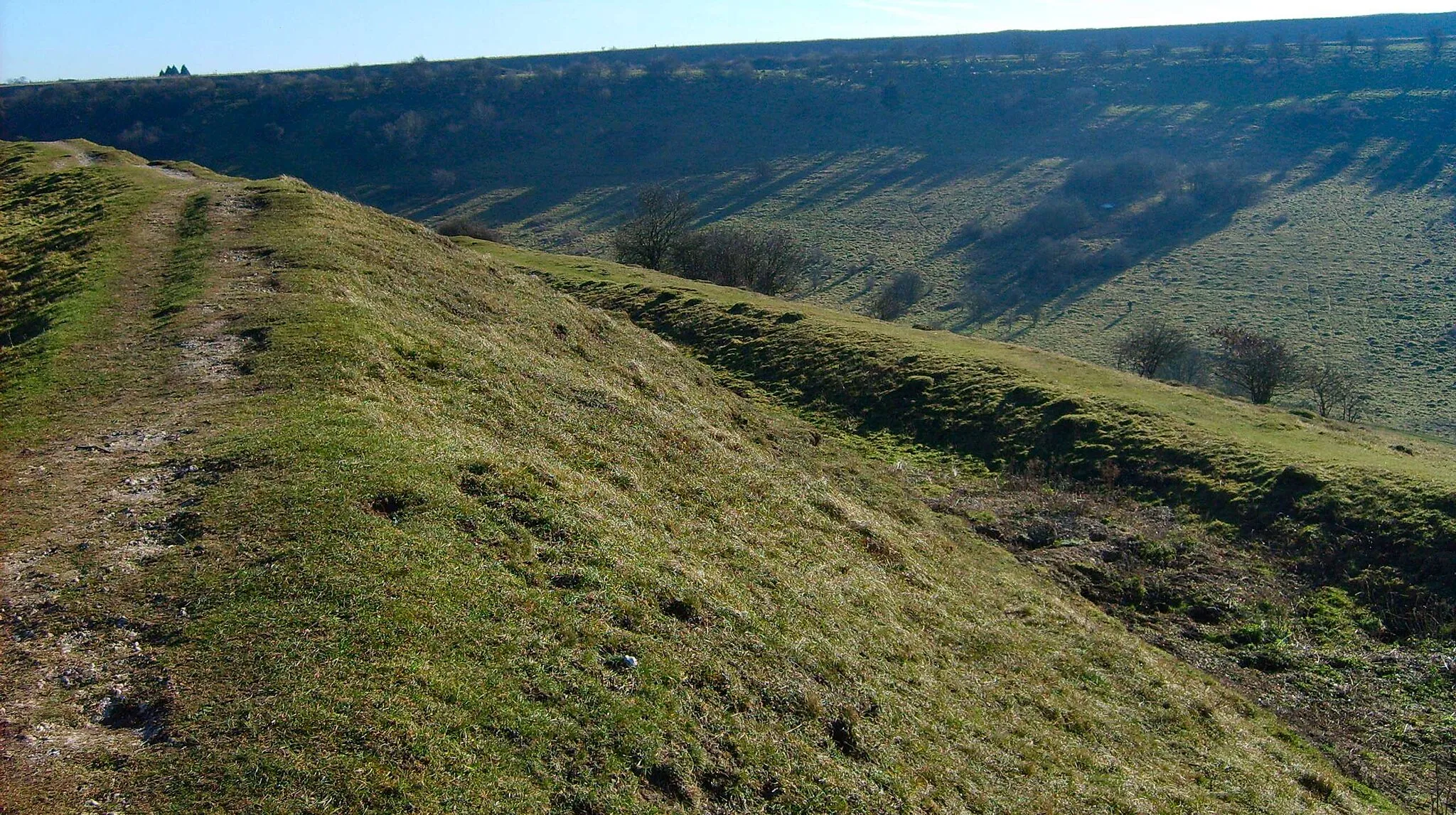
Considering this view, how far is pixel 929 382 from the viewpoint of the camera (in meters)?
34.3

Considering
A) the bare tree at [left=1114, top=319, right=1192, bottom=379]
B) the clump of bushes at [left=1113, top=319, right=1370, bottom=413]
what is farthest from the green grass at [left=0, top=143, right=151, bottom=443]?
the clump of bushes at [left=1113, top=319, right=1370, bottom=413]

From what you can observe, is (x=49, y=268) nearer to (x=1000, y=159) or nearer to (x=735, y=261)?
(x=735, y=261)

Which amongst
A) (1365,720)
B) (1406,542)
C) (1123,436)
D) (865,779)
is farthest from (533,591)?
(1123,436)

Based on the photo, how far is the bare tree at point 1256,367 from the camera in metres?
45.8

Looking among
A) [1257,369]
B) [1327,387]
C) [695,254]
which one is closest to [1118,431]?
[1257,369]

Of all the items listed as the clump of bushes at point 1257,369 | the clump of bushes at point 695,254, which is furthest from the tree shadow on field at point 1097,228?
the clump of bushes at point 1257,369

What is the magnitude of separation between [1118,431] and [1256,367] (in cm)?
2309

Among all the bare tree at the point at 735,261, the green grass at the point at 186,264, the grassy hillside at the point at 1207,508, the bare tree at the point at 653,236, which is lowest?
the grassy hillside at the point at 1207,508

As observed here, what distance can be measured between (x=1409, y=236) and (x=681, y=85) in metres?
118

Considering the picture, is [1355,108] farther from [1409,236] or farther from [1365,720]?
[1365,720]

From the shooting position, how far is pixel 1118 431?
29500mm

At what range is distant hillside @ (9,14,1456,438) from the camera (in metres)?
80.4

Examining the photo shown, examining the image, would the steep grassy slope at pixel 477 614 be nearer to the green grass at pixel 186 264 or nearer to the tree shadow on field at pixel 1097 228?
the green grass at pixel 186 264

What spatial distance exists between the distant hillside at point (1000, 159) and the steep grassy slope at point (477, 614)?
5291cm
